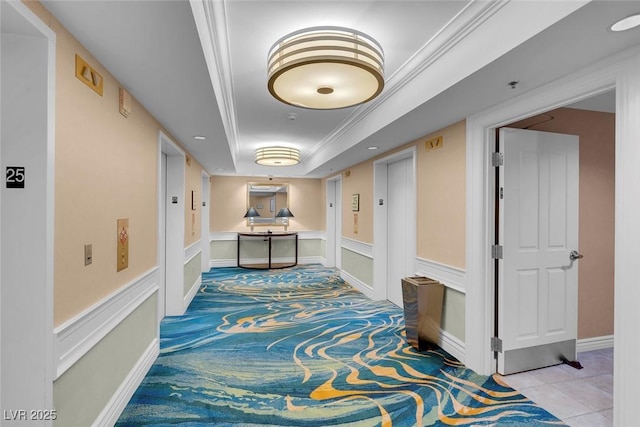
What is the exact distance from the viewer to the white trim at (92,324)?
1.57 m

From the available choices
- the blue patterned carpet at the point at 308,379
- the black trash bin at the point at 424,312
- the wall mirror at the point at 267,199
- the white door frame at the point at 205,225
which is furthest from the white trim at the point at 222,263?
Answer: the black trash bin at the point at 424,312

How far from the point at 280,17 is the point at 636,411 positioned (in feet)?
9.98

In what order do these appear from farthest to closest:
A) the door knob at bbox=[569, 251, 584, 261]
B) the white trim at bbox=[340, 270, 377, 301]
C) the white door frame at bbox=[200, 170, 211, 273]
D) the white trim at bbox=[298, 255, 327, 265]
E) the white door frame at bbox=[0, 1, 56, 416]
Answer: the white trim at bbox=[298, 255, 327, 265]
the white door frame at bbox=[200, 170, 211, 273]
the white trim at bbox=[340, 270, 377, 301]
the door knob at bbox=[569, 251, 584, 261]
the white door frame at bbox=[0, 1, 56, 416]

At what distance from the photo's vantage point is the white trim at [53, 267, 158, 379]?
61.7 inches

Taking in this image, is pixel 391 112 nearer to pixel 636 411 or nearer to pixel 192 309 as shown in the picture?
pixel 636 411

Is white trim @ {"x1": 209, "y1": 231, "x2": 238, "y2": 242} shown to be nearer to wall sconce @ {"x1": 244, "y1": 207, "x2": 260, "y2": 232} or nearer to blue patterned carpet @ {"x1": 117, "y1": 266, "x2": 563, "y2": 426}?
wall sconce @ {"x1": 244, "y1": 207, "x2": 260, "y2": 232}

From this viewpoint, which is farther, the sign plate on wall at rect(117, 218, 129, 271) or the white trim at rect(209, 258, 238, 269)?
the white trim at rect(209, 258, 238, 269)

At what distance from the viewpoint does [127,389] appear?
236cm

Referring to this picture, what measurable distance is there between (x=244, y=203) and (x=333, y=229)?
2336 mm

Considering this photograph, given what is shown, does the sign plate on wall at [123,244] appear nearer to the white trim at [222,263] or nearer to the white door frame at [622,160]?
the white door frame at [622,160]

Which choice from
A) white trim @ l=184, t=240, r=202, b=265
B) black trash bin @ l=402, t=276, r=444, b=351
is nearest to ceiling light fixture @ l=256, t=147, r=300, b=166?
white trim @ l=184, t=240, r=202, b=265

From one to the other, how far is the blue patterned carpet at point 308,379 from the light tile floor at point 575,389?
0.14 metres

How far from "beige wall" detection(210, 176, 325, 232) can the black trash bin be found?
5.23 meters

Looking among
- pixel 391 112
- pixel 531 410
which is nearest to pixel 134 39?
pixel 391 112
